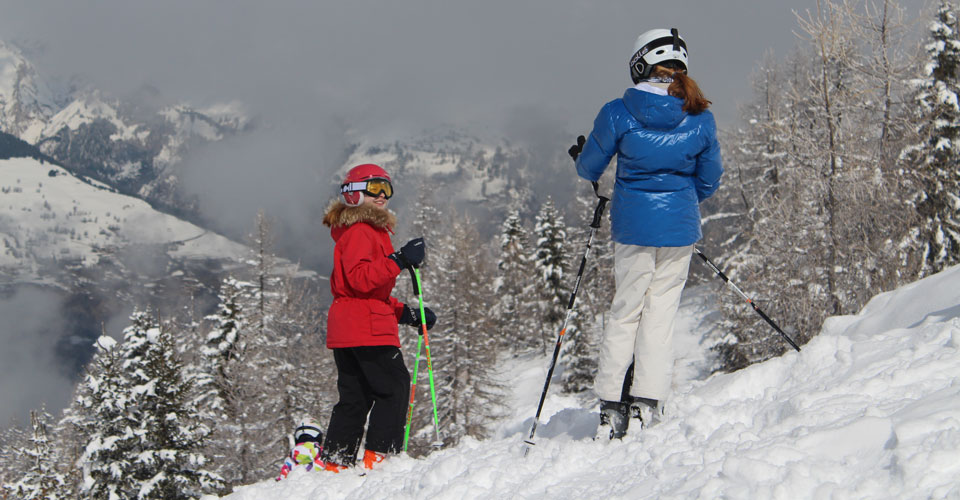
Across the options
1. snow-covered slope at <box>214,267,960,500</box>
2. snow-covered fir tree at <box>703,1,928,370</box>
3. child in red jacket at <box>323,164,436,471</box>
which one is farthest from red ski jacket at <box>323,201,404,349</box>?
snow-covered fir tree at <box>703,1,928,370</box>

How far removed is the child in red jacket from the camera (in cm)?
462

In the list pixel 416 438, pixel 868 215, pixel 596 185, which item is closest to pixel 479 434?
pixel 416 438

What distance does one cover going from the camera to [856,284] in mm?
13875

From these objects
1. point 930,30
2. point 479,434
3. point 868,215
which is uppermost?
point 930,30

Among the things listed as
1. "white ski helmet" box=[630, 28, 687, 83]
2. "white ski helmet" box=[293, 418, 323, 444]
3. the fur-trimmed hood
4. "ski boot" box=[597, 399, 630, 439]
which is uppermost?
"white ski helmet" box=[630, 28, 687, 83]

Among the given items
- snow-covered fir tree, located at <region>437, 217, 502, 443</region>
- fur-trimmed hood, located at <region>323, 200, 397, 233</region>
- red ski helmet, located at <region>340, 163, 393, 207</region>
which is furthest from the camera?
snow-covered fir tree, located at <region>437, 217, 502, 443</region>

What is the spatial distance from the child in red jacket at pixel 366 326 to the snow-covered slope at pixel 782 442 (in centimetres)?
27

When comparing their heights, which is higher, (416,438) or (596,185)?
(596,185)

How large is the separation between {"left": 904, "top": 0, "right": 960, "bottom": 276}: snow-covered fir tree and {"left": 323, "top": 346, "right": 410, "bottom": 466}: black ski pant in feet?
61.4

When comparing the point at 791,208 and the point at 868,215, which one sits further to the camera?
the point at 791,208

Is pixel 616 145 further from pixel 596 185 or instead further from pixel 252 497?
pixel 252 497

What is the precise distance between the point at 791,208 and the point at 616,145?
15.0m

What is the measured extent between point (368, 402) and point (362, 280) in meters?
1.09

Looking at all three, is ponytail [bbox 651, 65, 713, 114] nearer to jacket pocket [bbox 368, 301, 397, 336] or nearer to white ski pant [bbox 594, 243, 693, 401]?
white ski pant [bbox 594, 243, 693, 401]
